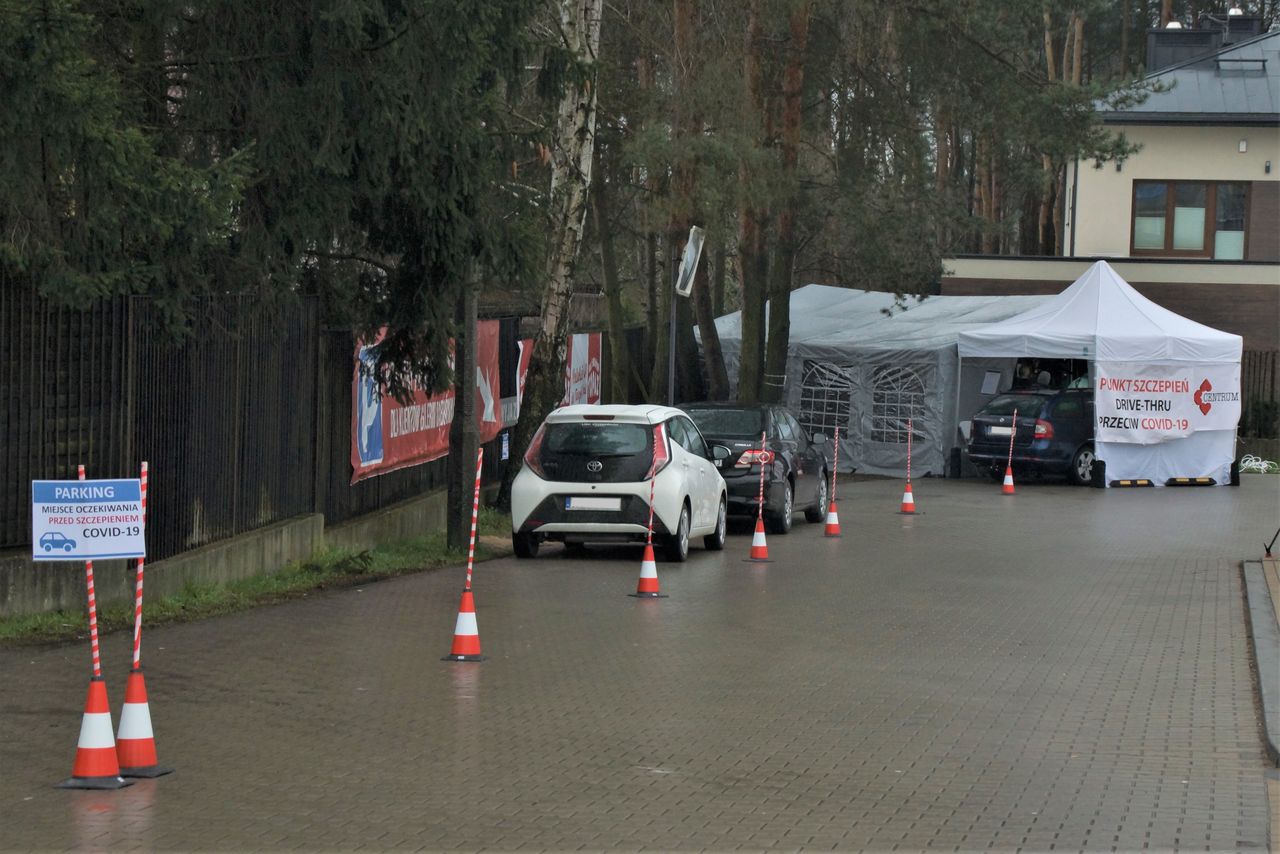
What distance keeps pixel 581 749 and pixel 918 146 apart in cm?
2753

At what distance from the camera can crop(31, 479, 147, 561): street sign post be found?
26.6 feet

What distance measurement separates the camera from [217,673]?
10.5 metres

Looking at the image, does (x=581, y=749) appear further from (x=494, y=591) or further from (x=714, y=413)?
(x=714, y=413)

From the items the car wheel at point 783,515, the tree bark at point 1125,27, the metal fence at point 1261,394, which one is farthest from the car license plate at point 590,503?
the tree bark at point 1125,27

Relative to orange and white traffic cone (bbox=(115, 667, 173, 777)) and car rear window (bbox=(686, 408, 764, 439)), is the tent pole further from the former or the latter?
orange and white traffic cone (bbox=(115, 667, 173, 777))

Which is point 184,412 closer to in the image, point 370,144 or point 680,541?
point 370,144

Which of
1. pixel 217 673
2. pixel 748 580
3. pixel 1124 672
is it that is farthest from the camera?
pixel 748 580

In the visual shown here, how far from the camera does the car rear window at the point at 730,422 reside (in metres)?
20.9

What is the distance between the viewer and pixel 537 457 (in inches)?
680

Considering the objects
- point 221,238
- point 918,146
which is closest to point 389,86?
point 221,238

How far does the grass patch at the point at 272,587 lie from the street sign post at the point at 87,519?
3575 millimetres

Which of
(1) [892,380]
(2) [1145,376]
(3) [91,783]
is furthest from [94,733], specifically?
(1) [892,380]

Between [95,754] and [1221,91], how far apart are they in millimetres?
36253

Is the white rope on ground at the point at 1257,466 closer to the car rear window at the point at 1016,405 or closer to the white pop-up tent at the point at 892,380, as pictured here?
the white pop-up tent at the point at 892,380
